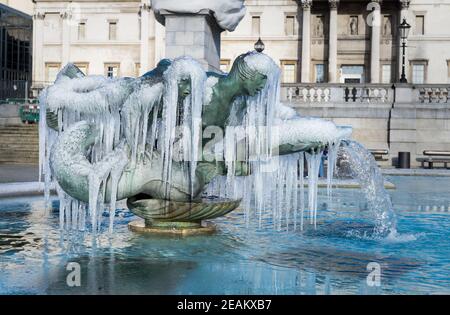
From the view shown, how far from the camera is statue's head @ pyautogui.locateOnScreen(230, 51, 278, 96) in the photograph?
7.27 meters

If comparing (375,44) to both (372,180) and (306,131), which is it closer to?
(372,180)

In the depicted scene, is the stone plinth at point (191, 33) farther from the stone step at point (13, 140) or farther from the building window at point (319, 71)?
the building window at point (319, 71)

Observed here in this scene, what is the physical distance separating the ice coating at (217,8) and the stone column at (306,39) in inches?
1795

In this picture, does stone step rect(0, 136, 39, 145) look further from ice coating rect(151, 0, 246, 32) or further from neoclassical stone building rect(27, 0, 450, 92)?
neoclassical stone building rect(27, 0, 450, 92)

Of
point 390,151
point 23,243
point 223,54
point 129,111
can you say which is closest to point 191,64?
point 129,111

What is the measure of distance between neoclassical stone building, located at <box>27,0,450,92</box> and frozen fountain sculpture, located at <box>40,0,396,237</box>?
50.5 meters

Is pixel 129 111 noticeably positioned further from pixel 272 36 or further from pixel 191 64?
pixel 272 36

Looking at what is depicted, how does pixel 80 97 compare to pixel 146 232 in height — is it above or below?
above

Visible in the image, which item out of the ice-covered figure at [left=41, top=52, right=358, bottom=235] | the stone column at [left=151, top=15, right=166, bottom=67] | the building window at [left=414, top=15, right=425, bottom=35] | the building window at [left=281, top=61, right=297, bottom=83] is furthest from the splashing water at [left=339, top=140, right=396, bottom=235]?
the stone column at [left=151, top=15, right=166, bottom=67]

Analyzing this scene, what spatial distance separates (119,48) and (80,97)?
56672 millimetres

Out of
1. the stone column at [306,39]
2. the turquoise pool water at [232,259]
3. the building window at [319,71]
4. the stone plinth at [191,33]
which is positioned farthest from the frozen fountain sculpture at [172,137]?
the building window at [319,71]
